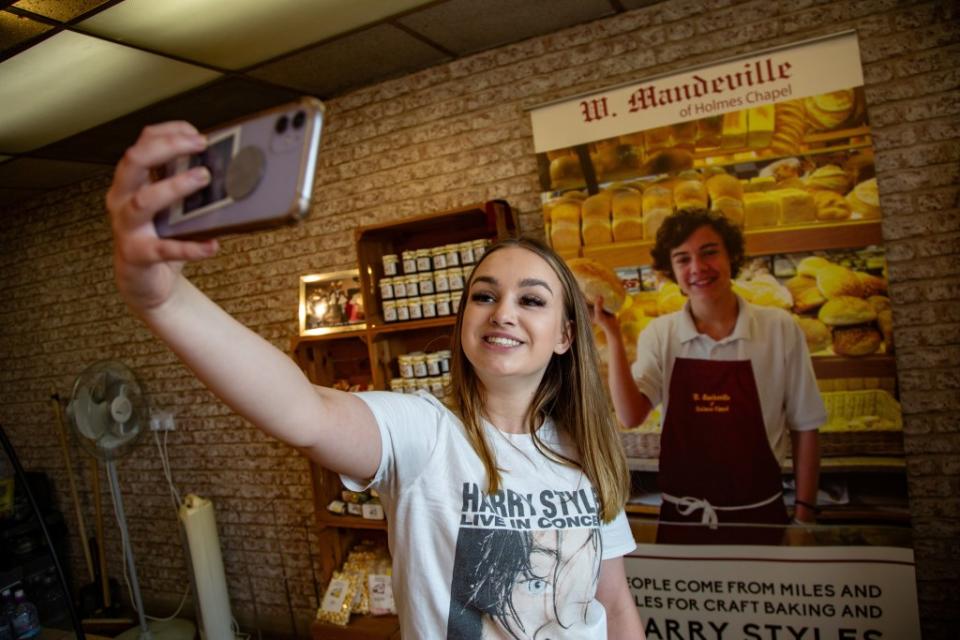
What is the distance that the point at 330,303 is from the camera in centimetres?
359

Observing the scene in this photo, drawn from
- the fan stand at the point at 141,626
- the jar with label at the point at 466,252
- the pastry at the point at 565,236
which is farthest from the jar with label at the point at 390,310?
the fan stand at the point at 141,626

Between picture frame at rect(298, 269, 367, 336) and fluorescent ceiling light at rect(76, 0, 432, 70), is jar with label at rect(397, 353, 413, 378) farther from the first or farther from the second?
fluorescent ceiling light at rect(76, 0, 432, 70)

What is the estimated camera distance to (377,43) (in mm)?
3029

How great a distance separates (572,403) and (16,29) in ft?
8.30

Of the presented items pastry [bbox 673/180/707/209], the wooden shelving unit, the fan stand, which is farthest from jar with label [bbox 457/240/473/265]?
the fan stand

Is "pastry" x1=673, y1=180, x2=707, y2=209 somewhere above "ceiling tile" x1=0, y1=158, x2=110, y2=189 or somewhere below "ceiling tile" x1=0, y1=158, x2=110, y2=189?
below

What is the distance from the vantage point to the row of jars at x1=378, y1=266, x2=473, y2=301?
3.07m

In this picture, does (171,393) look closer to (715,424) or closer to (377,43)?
(377,43)

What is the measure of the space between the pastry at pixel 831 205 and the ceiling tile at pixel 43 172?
4402 mm

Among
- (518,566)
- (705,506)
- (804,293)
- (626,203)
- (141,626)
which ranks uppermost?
(626,203)

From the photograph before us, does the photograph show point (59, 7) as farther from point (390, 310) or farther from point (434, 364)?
point (434, 364)

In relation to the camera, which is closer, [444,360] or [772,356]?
[772,356]

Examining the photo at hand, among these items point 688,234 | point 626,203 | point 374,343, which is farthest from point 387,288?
point 688,234

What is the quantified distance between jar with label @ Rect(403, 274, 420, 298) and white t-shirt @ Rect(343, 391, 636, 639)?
1.91m
